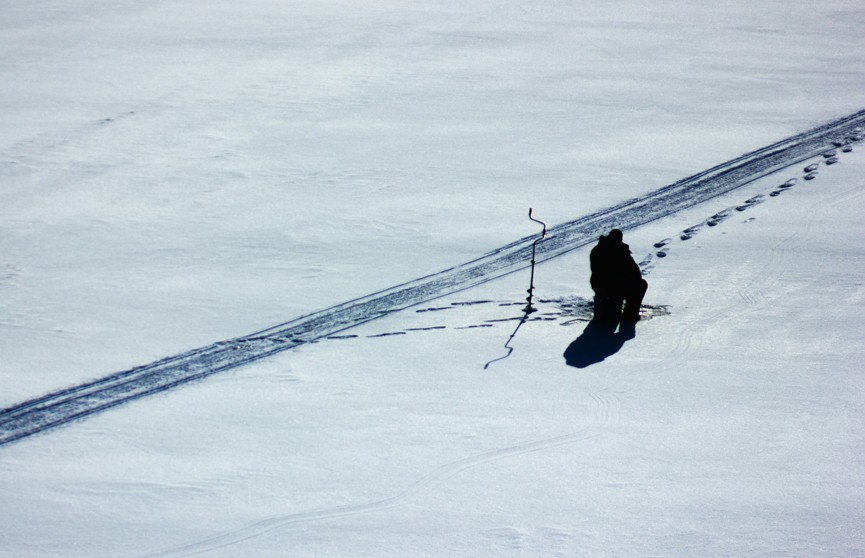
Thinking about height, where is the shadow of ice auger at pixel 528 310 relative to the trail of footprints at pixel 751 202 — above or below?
below

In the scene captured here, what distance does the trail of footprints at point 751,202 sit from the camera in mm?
11055

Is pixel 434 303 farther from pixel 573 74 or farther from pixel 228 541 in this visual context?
pixel 573 74

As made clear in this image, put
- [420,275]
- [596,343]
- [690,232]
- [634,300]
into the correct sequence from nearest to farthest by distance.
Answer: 1. [596,343]
2. [634,300]
3. [420,275]
4. [690,232]

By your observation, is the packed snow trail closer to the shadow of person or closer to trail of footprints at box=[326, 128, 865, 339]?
trail of footprints at box=[326, 128, 865, 339]

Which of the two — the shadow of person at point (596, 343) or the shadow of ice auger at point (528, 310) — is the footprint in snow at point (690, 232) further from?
the shadow of person at point (596, 343)

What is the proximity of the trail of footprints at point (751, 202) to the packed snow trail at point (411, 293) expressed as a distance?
8cm

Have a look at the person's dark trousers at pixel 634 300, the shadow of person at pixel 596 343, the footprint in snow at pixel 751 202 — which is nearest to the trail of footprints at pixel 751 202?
the footprint in snow at pixel 751 202

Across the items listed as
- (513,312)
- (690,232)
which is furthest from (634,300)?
(690,232)

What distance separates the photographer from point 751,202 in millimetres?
12328

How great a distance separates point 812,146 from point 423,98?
226 inches

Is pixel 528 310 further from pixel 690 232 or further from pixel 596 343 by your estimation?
pixel 690 232

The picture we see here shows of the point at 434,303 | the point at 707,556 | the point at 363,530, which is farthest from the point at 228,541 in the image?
the point at 434,303

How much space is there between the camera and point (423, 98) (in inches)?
609

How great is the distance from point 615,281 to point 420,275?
2.30 metres
